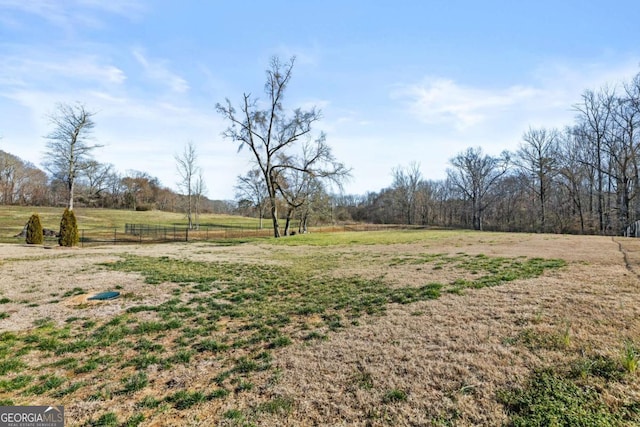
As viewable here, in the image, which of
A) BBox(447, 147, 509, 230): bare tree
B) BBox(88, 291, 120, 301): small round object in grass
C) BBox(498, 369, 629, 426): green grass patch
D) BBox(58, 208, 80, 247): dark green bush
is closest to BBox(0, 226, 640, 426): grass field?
BBox(498, 369, 629, 426): green grass patch

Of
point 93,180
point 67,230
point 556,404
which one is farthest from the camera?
point 93,180

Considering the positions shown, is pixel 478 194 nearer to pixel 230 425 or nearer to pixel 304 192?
pixel 304 192

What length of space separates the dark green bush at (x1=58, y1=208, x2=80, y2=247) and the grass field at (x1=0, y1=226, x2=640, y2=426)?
12460mm

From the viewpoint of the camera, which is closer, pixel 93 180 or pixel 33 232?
pixel 33 232

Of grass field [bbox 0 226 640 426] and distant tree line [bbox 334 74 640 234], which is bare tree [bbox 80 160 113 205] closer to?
grass field [bbox 0 226 640 426]

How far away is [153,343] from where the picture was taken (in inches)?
187

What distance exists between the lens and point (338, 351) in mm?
4195

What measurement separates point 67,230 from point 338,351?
21157mm

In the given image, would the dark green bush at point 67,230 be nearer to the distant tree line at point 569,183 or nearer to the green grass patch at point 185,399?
the green grass patch at point 185,399

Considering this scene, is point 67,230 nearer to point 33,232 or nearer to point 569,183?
point 33,232

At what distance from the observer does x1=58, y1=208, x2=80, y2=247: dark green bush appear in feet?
58.3

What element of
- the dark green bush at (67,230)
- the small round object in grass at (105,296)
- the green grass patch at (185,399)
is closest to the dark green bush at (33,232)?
the dark green bush at (67,230)

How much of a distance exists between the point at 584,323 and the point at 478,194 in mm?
44570

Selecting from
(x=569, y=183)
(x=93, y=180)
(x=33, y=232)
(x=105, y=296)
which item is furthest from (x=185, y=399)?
(x=93, y=180)
